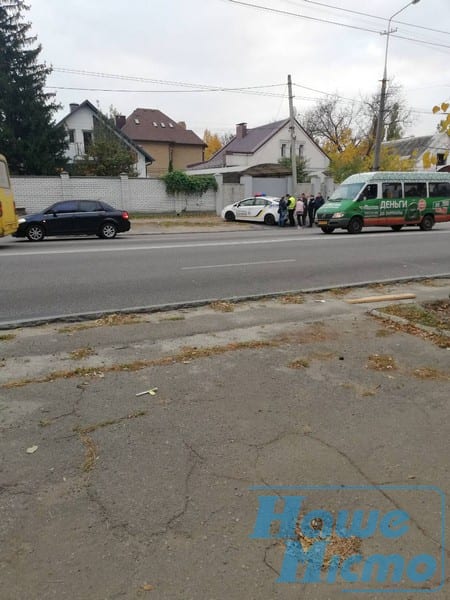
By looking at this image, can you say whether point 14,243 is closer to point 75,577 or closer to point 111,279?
point 111,279

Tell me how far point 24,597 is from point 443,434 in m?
2.87

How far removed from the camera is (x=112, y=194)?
26875mm

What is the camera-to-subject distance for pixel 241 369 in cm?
462

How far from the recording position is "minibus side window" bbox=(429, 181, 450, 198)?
21203 mm

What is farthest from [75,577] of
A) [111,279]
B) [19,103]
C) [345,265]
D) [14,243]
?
[19,103]

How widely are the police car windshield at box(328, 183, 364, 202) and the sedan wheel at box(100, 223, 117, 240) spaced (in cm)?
914

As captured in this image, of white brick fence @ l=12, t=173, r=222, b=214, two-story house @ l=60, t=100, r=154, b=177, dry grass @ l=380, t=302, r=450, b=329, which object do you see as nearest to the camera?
dry grass @ l=380, t=302, r=450, b=329

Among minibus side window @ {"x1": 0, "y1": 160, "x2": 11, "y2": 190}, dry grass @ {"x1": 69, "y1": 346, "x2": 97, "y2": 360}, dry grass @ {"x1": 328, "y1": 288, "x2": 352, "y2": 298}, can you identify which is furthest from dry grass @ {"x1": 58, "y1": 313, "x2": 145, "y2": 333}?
minibus side window @ {"x1": 0, "y1": 160, "x2": 11, "y2": 190}

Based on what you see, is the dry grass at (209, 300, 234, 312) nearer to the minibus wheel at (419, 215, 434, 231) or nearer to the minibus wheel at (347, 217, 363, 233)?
the minibus wheel at (347, 217, 363, 233)

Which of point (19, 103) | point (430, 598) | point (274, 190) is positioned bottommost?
point (430, 598)

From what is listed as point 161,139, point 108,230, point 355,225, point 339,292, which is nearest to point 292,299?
point 339,292

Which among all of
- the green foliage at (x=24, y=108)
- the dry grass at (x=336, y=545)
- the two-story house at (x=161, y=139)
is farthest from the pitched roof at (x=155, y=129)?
the dry grass at (x=336, y=545)

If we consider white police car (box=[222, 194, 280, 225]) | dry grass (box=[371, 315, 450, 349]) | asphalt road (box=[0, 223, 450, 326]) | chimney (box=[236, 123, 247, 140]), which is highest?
chimney (box=[236, 123, 247, 140])

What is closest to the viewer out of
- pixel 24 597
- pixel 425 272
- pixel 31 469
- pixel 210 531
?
pixel 24 597
